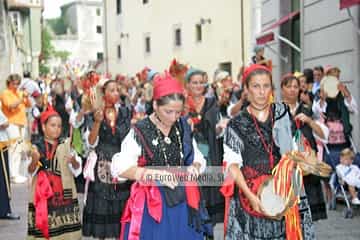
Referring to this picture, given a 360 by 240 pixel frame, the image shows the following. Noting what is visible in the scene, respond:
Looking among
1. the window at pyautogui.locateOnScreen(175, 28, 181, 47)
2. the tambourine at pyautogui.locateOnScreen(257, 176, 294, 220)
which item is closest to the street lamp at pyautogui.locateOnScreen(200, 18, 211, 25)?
the window at pyautogui.locateOnScreen(175, 28, 181, 47)

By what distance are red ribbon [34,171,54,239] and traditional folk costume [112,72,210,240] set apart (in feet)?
5.03

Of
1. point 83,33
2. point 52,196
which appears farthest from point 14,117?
point 83,33

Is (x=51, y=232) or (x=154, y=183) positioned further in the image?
(x=51, y=232)

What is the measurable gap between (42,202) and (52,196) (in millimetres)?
99

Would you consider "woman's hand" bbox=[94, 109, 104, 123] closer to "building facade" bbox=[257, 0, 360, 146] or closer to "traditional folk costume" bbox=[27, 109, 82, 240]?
"traditional folk costume" bbox=[27, 109, 82, 240]

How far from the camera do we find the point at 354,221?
6914 millimetres

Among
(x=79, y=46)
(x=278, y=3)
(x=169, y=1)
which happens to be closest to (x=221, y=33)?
(x=169, y=1)

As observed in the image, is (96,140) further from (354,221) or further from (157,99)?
(354,221)

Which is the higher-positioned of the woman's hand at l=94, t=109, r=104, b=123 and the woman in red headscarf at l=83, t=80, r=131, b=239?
the woman's hand at l=94, t=109, r=104, b=123

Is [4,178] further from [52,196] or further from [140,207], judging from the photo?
[140,207]

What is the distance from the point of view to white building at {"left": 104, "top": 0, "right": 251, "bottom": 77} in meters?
23.9

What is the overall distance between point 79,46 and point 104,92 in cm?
6808

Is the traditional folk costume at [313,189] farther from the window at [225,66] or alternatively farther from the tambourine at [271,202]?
the window at [225,66]

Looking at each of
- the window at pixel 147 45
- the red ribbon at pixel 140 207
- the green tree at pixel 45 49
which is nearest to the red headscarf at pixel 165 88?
the red ribbon at pixel 140 207
